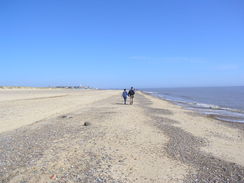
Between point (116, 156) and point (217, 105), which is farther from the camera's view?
point (217, 105)

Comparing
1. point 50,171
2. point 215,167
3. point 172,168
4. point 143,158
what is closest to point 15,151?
point 50,171

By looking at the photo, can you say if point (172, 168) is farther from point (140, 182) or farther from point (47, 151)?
point (47, 151)

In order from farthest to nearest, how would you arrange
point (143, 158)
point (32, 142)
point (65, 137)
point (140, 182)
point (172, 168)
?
point (65, 137) < point (32, 142) < point (143, 158) < point (172, 168) < point (140, 182)

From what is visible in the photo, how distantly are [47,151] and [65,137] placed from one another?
6.61 feet

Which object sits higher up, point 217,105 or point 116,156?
point 116,156

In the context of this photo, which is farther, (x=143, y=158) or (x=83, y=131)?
(x=83, y=131)

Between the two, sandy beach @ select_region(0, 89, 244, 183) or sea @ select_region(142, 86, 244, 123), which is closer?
sandy beach @ select_region(0, 89, 244, 183)

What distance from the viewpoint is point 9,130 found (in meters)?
11.1

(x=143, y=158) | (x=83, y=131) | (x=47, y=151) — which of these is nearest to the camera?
(x=143, y=158)

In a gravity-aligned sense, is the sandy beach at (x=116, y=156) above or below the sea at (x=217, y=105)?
above

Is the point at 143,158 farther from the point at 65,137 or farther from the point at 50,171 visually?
the point at 65,137

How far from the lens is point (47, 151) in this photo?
7.49 m

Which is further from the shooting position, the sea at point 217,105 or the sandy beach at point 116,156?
the sea at point 217,105

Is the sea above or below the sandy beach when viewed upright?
below
